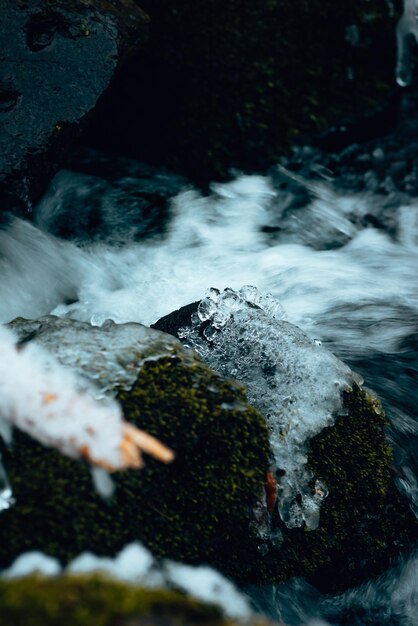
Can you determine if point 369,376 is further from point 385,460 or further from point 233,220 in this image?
point 233,220

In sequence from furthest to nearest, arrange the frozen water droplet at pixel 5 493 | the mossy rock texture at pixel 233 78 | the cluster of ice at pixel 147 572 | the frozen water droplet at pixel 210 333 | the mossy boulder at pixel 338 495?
the mossy rock texture at pixel 233 78 < the frozen water droplet at pixel 210 333 < the mossy boulder at pixel 338 495 < the frozen water droplet at pixel 5 493 < the cluster of ice at pixel 147 572

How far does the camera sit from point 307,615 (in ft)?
9.16

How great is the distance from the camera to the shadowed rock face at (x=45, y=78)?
14.5 ft

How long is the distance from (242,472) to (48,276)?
103 inches

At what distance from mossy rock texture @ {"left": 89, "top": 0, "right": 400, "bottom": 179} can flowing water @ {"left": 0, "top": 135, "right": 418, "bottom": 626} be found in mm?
281

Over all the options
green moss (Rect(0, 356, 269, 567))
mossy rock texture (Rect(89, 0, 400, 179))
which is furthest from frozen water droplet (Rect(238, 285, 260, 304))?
mossy rock texture (Rect(89, 0, 400, 179))

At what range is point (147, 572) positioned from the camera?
2170mm

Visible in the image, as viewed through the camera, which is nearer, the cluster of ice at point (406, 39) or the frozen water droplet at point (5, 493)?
the frozen water droplet at point (5, 493)

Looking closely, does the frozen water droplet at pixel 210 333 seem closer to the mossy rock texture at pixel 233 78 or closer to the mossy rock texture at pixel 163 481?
the mossy rock texture at pixel 163 481

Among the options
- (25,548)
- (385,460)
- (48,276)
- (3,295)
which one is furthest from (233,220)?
(25,548)

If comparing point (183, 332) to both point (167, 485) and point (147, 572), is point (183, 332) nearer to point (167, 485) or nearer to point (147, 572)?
point (167, 485)

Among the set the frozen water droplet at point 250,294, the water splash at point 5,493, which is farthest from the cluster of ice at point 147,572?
the frozen water droplet at point 250,294

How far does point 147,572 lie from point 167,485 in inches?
12.4

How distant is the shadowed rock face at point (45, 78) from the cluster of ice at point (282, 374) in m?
1.77
